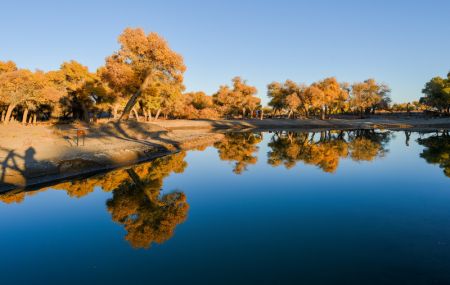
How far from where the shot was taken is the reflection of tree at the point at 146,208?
32.4 ft

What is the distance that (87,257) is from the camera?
8.35 metres

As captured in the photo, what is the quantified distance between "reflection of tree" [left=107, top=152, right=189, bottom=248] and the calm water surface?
5cm

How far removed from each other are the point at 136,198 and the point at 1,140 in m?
18.0

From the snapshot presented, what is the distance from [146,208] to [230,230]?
4.03 metres

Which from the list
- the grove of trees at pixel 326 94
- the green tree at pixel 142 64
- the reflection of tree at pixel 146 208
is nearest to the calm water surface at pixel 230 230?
the reflection of tree at pixel 146 208

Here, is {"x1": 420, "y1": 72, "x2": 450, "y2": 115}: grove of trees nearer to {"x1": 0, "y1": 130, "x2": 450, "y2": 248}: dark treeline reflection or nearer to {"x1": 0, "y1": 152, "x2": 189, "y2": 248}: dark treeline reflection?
{"x1": 0, "y1": 130, "x2": 450, "y2": 248}: dark treeline reflection

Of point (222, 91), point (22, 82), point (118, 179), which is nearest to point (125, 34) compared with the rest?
point (22, 82)

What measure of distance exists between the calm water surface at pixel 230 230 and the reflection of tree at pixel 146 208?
47mm

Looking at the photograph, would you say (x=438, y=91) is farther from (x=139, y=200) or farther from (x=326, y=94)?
(x=139, y=200)

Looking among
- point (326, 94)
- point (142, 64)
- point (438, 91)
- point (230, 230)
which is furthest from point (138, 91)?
point (438, 91)

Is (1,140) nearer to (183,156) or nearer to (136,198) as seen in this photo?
(183,156)

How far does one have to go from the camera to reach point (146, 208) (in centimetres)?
1223

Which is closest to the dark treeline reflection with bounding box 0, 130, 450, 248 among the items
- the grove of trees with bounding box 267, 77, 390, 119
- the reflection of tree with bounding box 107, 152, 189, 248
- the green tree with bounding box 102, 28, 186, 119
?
the reflection of tree with bounding box 107, 152, 189, 248

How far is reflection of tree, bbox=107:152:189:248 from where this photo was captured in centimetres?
987
